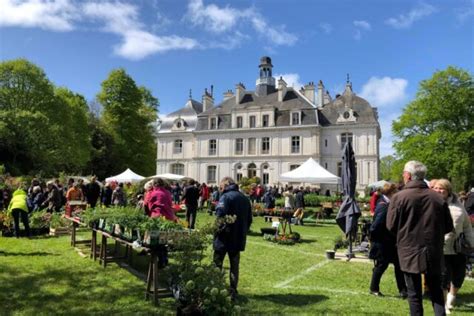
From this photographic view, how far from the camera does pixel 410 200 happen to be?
433 cm

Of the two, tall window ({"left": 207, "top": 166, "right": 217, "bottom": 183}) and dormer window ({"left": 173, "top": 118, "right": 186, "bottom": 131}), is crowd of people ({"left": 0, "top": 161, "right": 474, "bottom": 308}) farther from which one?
dormer window ({"left": 173, "top": 118, "right": 186, "bottom": 131})

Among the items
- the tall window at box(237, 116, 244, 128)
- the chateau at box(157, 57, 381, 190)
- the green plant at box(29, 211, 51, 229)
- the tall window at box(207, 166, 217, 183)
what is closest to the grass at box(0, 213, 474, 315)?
the green plant at box(29, 211, 51, 229)

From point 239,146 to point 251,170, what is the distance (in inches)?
117

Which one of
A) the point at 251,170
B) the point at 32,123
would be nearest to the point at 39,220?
the point at 32,123

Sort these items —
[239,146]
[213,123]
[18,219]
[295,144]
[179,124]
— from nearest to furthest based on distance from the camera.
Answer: [18,219], [295,144], [239,146], [213,123], [179,124]

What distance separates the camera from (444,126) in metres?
31.1

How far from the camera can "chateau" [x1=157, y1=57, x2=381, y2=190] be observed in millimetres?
39312

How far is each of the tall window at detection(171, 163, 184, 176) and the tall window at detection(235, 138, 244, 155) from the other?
7351 mm

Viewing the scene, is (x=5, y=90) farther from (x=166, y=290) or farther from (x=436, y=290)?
(x=436, y=290)

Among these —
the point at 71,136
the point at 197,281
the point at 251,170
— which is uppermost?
the point at 71,136

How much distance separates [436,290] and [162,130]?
4502 cm

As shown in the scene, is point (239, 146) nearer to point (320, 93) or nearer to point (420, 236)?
point (320, 93)

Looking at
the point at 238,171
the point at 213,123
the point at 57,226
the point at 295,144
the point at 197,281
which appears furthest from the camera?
the point at 213,123

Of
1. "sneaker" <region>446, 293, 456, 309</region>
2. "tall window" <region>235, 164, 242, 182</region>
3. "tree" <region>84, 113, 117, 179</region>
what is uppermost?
"tree" <region>84, 113, 117, 179</region>
